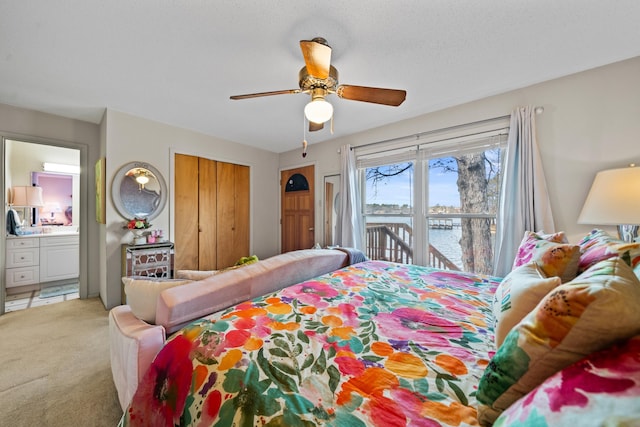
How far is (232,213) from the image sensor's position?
165 inches

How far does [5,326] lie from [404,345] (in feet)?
13.0

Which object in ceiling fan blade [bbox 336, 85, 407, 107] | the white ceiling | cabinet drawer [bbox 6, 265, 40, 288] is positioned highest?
the white ceiling

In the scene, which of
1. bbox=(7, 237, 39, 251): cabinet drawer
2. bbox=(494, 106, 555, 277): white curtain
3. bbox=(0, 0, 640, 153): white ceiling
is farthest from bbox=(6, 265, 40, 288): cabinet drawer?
bbox=(494, 106, 555, 277): white curtain

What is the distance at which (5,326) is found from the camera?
8.02 ft

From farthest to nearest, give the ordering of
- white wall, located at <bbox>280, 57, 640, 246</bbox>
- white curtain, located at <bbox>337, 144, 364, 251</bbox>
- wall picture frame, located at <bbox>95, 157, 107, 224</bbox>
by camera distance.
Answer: white curtain, located at <bbox>337, 144, 364, 251</bbox>
wall picture frame, located at <bbox>95, 157, 107, 224</bbox>
white wall, located at <bbox>280, 57, 640, 246</bbox>

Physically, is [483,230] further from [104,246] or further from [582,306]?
[104,246]

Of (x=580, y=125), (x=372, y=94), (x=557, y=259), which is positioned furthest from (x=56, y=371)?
(x=580, y=125)

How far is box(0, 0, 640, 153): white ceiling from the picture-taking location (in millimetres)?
1473

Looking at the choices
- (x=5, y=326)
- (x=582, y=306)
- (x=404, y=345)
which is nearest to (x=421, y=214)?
(x=404, y=345)

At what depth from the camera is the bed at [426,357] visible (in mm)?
445

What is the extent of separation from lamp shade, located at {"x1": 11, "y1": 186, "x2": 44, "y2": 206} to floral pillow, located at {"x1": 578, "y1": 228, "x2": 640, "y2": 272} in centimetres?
653

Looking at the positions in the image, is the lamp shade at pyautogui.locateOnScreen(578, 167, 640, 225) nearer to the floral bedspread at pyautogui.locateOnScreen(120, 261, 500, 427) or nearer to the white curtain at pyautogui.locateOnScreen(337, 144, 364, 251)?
the floral bedspread at pyautogui.locateOnScreen(120, 261, 500, 427)

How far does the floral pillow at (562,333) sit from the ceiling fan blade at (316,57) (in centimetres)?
154

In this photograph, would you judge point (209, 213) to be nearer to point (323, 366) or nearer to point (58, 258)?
point (58, 258)
